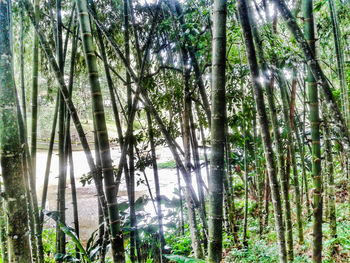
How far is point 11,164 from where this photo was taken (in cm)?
94

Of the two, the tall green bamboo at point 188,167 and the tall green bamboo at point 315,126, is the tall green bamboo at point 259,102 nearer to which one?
the tall green bamboo at point 315,126

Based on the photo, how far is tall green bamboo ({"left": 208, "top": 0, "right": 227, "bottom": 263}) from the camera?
3.36 feet

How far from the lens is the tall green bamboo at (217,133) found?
1025mm

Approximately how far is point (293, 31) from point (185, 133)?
119 centimetres

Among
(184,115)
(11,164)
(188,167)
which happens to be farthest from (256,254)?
(11,164)

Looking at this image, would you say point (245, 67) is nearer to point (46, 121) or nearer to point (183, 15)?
point (183, 15)

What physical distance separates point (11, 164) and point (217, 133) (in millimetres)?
805

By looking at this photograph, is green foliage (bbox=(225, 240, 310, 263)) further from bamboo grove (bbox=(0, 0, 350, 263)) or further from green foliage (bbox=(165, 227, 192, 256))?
green foliage (bbox=(165, 227, 192, 256))

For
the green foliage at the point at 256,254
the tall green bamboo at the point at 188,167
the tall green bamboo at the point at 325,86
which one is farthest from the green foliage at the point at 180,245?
the tall green bamboo at the point at 325,86

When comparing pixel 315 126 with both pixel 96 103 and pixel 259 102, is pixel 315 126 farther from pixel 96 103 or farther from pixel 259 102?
pixel 96 103

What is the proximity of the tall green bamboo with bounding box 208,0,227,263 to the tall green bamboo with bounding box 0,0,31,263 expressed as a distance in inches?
29.0

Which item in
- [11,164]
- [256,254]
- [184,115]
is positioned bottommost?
[256,254]

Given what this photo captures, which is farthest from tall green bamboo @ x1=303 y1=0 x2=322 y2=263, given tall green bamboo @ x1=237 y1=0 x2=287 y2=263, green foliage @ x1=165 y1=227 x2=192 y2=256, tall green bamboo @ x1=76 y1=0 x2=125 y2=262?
green foliage @ x1=165 y1=227 x2=192 y2=256

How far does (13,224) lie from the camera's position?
934 millimetres
